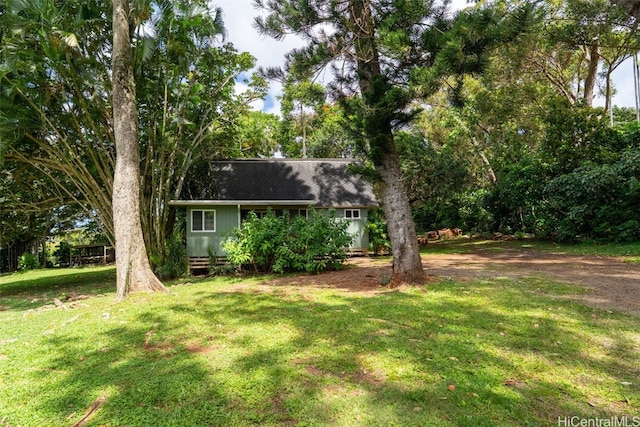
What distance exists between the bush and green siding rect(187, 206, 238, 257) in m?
15.1

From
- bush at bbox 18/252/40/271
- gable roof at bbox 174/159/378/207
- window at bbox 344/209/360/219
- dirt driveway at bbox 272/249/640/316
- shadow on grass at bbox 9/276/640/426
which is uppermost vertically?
gable roof at bbox 174/159/378/207

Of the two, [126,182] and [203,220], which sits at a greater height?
[126,182]

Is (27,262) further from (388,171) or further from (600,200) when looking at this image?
(600,200)

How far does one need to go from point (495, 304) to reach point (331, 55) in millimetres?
5619

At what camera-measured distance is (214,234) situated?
12.8 m

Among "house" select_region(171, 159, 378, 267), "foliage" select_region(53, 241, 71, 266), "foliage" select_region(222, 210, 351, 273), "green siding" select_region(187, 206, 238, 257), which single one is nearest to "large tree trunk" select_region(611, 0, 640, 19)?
"foliage" select_region(222, 210, 351, 273)

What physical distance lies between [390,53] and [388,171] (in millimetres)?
2308

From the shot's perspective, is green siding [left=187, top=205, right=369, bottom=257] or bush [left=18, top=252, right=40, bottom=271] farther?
bush [left=18, top=252, right=40, bottom=271]

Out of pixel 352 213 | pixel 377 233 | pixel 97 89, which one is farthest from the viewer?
pixel 352 213

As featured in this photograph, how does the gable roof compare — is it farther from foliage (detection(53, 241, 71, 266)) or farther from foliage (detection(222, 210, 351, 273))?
foliage (detection(53, 241, 71, 266))

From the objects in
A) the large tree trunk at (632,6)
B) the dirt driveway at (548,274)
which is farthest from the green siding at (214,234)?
the large tree trunk at (632,6)

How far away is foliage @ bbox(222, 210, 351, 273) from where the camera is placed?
1059 cm

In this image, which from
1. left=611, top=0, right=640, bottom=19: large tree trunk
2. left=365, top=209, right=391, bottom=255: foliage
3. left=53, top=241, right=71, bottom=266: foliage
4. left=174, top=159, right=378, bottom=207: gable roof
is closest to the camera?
left=611, top=0, right=640, bottom=19: large tree trunk

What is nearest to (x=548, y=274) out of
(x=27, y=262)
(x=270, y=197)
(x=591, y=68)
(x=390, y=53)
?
(x=390, y=53)
